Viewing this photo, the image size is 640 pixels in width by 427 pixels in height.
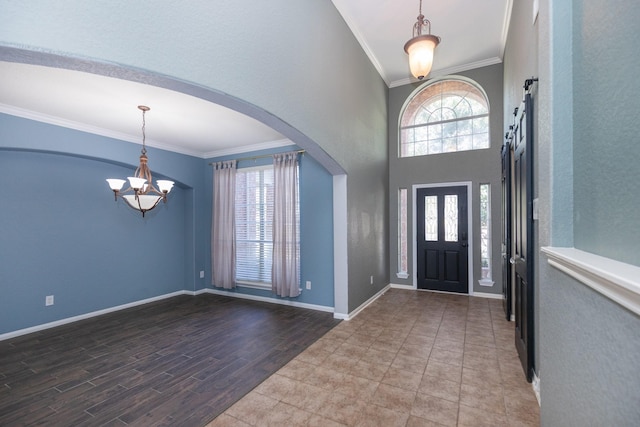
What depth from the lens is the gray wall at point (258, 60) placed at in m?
1.32

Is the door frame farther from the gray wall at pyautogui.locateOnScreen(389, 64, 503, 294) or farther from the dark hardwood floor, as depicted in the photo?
the dark hardwood floor

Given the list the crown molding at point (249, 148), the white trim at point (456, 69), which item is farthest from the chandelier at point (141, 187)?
the white trim at point (456, 69)

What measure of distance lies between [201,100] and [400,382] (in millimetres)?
3646

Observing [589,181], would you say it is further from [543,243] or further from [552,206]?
[543,243]

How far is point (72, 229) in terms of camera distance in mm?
4109

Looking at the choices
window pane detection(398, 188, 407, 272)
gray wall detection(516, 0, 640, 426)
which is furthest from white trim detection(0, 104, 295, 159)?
gray wall detection(516, 0, 640, 426)

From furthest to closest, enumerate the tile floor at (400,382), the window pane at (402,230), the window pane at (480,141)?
the window pane at (402,230) → the window pane at (480,141) → the tile floor at (400,382)

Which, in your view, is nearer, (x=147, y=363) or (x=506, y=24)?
(x=147, y=363)

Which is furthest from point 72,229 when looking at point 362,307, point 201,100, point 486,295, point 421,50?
point 486,295

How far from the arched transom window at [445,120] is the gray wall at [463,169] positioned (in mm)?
141

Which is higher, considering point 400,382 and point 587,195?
point 587,195

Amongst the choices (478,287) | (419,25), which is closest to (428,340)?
(478,287)

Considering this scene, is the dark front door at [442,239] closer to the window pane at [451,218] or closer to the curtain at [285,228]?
the window pane at [451,218]

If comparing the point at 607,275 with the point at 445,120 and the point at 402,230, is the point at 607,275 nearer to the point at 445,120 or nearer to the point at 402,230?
the point at 402,230
